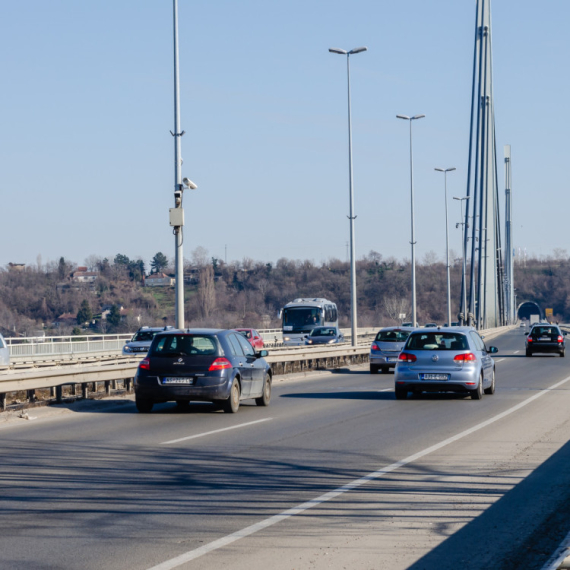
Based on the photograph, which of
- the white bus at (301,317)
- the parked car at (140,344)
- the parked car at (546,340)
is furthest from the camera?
the white bus at (301,317)

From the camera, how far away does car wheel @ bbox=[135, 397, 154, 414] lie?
16812mm

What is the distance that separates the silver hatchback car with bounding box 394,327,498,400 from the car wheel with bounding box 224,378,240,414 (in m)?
4.21

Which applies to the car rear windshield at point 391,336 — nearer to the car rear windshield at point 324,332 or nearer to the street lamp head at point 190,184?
the street lamp head at point 190,184

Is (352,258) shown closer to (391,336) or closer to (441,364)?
(391,336)

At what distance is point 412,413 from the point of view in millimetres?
16594

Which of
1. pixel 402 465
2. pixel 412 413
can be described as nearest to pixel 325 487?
pixel 402 465

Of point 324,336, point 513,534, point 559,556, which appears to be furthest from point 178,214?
point 324,336

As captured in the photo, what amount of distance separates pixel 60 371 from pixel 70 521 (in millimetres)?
10832

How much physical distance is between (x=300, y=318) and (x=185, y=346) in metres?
46.0

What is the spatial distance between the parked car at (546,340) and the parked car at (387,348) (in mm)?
13700

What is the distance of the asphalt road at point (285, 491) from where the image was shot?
20.6ft

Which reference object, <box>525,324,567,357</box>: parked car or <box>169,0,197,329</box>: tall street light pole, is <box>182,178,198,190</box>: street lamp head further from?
<box>525,324,567,357</box>: parked car

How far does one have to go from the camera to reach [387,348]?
31.0 m

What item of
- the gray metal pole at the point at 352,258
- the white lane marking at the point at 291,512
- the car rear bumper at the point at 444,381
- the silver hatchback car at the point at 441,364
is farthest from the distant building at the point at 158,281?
the white lane marking at the point at 291,512
